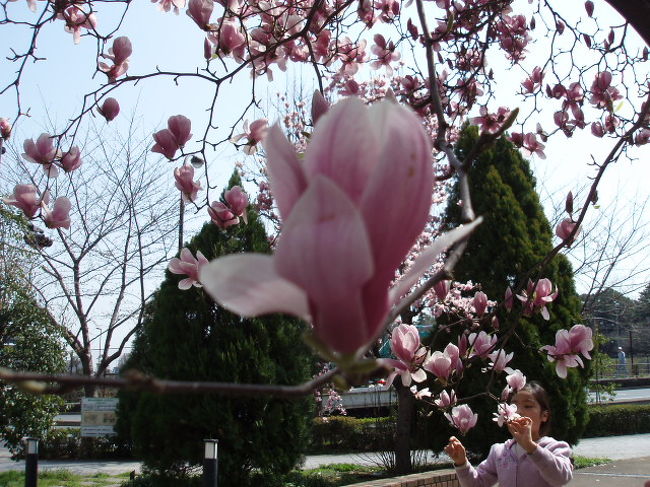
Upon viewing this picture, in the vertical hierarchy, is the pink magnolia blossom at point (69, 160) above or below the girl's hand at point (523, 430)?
above

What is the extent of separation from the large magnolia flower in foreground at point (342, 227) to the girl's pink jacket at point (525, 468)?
2.30 m

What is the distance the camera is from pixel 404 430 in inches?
313

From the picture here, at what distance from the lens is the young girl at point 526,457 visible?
2.44 m

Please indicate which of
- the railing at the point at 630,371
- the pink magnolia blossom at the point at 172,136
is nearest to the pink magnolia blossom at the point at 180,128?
the pink magnolia blossom at the point at 172,136

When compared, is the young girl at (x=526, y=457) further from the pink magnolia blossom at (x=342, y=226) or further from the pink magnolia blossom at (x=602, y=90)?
the pink magnolia blossom at (x=342, y=226)

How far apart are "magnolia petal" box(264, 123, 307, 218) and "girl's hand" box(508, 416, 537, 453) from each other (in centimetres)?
207

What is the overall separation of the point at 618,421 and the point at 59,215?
12.8 metres

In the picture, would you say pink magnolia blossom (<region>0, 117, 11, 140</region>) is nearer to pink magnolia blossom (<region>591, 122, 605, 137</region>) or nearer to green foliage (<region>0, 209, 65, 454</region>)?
pink magnolia blossom (<region>591, 122, 605, 137</region>)

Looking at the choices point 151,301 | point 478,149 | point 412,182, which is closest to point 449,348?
point 478,149

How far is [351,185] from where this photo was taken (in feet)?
1.24

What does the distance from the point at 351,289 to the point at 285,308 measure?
41 mm

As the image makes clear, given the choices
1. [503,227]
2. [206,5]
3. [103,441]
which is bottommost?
[103,441]

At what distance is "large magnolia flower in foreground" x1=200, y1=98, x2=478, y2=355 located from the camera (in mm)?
342

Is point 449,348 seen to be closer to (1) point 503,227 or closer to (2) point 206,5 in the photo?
(2) point 206,5
